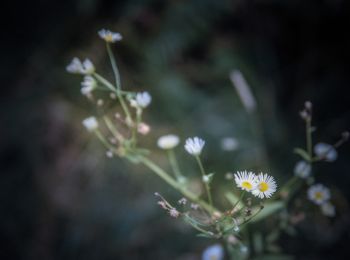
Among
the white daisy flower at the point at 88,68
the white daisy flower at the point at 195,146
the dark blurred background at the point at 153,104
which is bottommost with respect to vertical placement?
the white daisy flower at the point at 195,146

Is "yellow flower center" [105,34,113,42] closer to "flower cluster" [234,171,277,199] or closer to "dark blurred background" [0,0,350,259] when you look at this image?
"flower cluster" [234,171,277,199]

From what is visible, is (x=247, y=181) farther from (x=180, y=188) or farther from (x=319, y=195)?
(x=319, y=195)

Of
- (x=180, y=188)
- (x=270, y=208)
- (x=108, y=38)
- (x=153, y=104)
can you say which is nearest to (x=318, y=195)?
(x=270, y=208)

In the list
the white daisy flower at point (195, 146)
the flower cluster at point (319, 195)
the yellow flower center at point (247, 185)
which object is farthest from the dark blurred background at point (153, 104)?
the yellow flower center at point (247, 185)

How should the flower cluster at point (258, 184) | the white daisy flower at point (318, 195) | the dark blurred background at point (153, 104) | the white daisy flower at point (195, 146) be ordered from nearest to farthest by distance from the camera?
the flower cluster at point (258, 184) → the white daisy flower at point (195, 146) → the white daisy flower at point (318, 195) → the dark blurred background at point (153, 104)

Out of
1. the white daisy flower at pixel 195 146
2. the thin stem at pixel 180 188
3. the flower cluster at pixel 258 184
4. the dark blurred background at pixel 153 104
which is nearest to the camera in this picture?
the flower cluster at pixel 258 184

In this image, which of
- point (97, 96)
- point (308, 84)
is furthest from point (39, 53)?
point (308, 84)

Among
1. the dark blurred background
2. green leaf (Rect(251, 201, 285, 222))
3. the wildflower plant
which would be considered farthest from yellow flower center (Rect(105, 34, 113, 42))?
the dark blurred background

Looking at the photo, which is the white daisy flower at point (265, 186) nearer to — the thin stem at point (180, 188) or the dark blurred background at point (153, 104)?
the thin stem at point (180, 188)

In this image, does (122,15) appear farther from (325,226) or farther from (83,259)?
(325,226)
